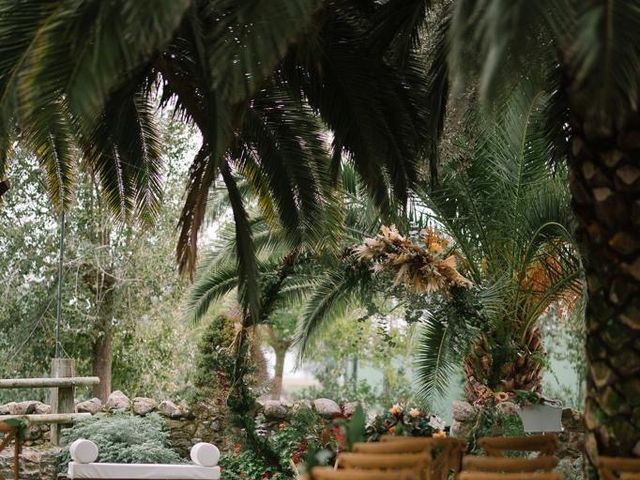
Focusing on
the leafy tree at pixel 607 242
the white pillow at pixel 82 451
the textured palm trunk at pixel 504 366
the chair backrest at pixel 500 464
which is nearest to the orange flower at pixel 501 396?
the textured palm trunk at pixel 504 366

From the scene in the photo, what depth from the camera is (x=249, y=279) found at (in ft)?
29.3

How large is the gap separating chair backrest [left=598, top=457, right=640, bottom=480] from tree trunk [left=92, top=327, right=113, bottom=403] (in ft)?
42.3

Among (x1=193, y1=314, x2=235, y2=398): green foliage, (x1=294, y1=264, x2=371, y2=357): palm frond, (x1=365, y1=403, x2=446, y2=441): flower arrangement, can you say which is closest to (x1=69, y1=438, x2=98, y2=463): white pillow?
(x1=193, y1=314, x2=235, y2=398): green foliage

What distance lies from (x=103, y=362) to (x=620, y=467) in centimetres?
1332

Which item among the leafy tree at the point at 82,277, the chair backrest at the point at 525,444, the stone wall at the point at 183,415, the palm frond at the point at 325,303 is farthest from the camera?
the leafy tree at the point at 82,277

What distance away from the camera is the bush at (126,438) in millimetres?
12008

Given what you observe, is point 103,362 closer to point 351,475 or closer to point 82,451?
point 82,451

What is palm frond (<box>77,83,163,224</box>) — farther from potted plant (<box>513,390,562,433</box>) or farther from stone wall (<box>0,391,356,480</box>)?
potted plant (<box>513,390,562,433</box>)

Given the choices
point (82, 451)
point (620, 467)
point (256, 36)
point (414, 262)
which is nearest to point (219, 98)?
point (256, 36)

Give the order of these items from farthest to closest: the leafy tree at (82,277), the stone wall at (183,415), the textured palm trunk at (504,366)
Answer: the leafy tree at (82,277)
the stone wall at (183,415)
the textured palm trunk at (504,366)

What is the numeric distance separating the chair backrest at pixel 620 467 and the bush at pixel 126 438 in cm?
741

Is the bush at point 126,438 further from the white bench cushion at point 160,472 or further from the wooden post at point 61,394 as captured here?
the white bench cushion at point 160,472

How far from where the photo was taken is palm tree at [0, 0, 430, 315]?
16.9ft

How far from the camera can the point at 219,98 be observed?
6.38m
